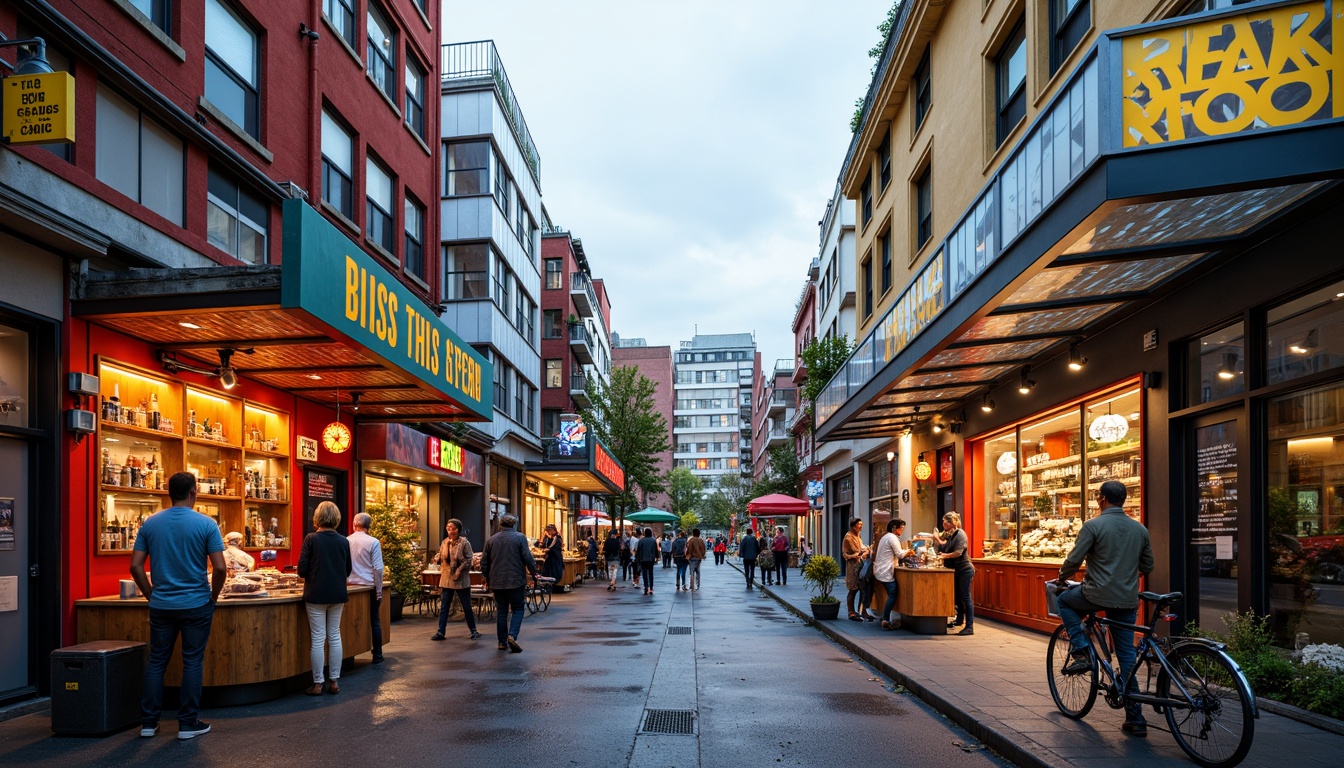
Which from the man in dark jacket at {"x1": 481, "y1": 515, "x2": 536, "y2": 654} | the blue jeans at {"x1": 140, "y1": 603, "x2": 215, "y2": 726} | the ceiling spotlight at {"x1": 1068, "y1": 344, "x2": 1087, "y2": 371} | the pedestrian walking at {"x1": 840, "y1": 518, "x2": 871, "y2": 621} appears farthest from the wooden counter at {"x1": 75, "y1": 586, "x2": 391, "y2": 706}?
the pedestrian walking at {"x1": 840, "y1": 518, "x2": 871, "y2": 621}

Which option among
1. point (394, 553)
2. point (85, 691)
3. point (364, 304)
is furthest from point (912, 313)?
point (85, 691)

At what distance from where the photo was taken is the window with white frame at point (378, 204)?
18.5 metres

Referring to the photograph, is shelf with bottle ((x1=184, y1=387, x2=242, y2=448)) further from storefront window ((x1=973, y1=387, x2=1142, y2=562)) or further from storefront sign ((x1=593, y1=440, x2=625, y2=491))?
storefront sign ((x1=593, y1=440, x2=625, y2=491))

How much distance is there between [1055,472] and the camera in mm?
14602

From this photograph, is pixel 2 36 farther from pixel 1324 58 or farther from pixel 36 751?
pixel 1324 58

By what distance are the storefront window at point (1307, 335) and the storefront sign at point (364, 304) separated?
8.71 m

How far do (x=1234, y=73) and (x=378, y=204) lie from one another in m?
15.3

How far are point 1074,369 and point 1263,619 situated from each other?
16.6 ft

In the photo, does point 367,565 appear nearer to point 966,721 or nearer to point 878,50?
point 966,721

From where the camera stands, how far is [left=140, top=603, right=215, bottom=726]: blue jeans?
7.65 m

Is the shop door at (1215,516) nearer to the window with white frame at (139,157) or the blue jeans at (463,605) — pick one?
the blue jeans at (463,605)

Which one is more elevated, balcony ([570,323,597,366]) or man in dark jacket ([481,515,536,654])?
balcony ([570,323,597,366])

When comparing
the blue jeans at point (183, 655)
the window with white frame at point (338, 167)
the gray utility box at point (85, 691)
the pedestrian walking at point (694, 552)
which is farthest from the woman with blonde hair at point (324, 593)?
the pedestrian walking at point (694, 552)

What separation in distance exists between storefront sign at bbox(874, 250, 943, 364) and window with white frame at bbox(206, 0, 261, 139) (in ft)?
30.5
